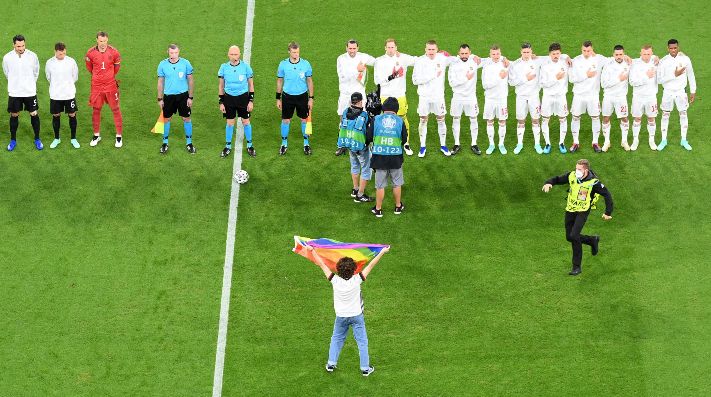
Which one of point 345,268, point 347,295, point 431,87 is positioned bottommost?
point 347,295

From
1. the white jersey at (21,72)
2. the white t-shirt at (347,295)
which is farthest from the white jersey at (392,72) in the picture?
the white t-shirt at (347,295)

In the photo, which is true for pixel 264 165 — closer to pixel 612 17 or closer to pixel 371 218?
pixel 371 218

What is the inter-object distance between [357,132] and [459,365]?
520 centimetres

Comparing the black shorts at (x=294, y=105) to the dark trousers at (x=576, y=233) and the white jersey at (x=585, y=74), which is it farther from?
the dark trousers at (x=576, y=233)

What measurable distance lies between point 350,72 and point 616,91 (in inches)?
202

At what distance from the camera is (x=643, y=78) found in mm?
30250

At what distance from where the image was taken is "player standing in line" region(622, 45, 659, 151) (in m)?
30.2

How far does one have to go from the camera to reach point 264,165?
29859 mm

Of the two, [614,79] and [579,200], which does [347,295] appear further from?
[614,79]

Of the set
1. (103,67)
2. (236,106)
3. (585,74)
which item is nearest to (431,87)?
(585,74)

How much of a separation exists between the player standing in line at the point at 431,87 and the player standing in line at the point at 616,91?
3054mm

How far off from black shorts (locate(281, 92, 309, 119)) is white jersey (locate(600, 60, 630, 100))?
18.8ft

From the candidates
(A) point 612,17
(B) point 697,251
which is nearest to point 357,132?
(B) point 697,251

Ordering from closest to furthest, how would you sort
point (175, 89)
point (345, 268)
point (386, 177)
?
point (345, 268), point (386, 177), point (175, 89)
